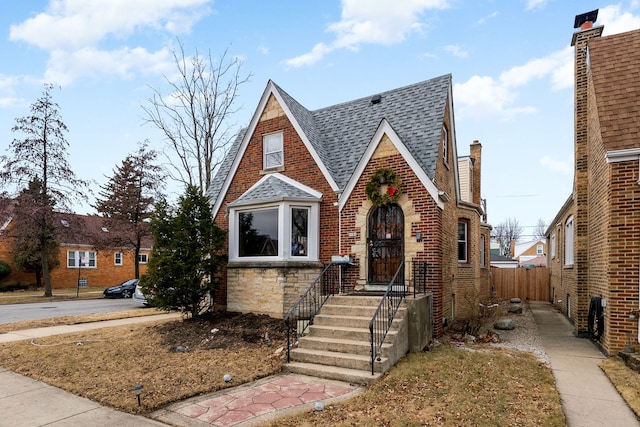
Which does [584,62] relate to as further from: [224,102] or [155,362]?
[224,102]

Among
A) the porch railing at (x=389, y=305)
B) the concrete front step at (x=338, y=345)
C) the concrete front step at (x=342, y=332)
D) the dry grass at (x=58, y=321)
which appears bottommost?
the dry grass at (x=58, y=321)

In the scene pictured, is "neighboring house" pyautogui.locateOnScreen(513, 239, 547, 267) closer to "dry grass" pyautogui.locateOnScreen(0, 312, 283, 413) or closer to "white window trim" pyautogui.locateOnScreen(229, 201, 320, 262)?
"white window trim" pyautogui.locateOnScreen(229, 201, 320, 262)

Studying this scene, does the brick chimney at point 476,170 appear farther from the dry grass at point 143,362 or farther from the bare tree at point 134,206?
the bare tree at point 134,206

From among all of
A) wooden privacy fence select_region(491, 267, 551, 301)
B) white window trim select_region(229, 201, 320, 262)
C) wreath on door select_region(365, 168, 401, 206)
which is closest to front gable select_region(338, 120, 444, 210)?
wreath on door select_region(365, 168, 401, 206)

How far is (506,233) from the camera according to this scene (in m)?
76.9

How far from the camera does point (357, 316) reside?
7.83 m

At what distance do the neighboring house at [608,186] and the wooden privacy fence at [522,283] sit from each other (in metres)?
11.4

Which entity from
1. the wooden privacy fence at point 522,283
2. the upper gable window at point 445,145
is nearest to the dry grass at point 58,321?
the upper gable window at point 445,145

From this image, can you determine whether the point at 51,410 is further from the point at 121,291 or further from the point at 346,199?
the point at 121,291

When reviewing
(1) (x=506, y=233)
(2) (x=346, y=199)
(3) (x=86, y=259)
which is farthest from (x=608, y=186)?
(1) (x=506, y=233)

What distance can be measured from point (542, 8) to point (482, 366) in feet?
30.1

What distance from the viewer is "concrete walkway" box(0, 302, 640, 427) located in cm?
472

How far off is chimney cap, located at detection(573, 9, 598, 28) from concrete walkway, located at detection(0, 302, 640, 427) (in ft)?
30.6

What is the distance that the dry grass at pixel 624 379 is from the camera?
5137mm
